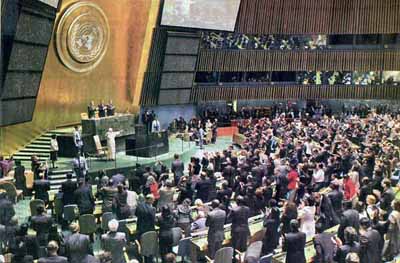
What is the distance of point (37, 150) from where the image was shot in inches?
560

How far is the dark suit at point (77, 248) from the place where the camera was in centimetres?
614

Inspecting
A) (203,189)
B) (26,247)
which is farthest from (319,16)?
(26,247)

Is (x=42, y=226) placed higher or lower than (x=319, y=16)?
lower

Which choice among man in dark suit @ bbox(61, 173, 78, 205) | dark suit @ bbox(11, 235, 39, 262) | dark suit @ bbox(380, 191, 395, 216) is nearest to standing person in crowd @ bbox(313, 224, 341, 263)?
dark suit @ bbox(380, 191, 395, 216)

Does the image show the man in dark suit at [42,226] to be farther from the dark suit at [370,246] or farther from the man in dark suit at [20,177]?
the dark suit at [370,246]

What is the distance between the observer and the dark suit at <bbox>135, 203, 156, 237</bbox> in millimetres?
7648

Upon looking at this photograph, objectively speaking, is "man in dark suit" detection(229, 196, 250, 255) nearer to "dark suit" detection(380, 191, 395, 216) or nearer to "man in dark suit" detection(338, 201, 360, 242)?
"man in dark suit" detection(338, 201, 360, 242)

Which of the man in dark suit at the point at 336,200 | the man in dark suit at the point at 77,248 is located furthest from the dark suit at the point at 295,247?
the man in dark suit at the point at 77,248

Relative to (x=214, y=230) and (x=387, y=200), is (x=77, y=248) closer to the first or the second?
(x=214, y=230)

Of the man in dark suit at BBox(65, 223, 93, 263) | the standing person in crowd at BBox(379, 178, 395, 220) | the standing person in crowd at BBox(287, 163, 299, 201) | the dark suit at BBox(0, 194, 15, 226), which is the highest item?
the standing person in crowd at BBox(287, 163, 299, 201)

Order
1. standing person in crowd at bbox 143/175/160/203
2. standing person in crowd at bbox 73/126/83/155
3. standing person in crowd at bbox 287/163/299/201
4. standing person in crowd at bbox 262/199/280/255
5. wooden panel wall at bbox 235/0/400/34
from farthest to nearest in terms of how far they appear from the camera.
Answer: wooden panel wall at bbox 235/0/400/34 → standing person in crowd at bbox 73/126/83/155 → standing person in crowd at bbox 287/163/299/201 → standing person in crowd at bbox 143/175/160/203 → standing person in crowd at bbox 262/199/280/255

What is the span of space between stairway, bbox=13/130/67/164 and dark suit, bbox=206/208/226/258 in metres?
6.59

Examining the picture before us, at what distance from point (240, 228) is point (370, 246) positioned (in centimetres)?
184

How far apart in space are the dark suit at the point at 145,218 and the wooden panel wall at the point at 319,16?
17535 mm
